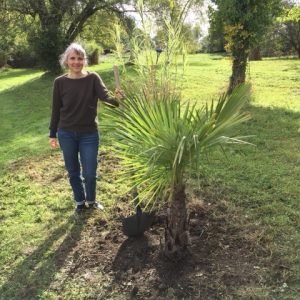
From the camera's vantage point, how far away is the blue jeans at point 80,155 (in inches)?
174

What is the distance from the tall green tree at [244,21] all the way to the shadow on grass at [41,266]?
6.08 metres

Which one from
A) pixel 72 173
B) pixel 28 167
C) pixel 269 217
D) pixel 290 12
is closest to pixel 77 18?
pixel 290 12

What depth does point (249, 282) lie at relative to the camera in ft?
10.5

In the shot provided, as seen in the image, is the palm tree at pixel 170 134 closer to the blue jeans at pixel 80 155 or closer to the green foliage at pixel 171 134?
the green foliage at pixel 171 134

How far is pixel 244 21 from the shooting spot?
31.4 ft

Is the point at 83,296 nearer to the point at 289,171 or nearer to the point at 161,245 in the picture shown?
the point at 161,245

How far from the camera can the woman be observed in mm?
4234

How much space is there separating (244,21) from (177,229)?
7.35 m

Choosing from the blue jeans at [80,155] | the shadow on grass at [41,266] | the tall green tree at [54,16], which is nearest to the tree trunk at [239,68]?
the blue jeans at [80,155]

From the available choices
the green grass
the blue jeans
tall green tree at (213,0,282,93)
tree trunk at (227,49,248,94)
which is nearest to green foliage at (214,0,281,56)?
tall green tree at (213,0,282,93)

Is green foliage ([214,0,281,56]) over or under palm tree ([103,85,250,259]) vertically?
over

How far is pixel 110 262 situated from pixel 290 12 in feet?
25.5

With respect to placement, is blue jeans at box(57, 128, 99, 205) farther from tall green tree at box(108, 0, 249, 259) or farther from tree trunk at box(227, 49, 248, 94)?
tree trunk at box(227, 49, 248, 94)

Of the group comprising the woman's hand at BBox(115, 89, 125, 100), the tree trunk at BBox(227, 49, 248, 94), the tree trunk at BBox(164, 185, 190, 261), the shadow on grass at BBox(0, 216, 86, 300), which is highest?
the woman's hand at BBox(115, 89, 125, 100)
